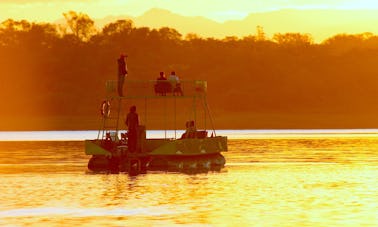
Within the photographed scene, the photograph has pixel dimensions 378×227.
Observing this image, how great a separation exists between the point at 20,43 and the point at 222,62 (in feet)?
115

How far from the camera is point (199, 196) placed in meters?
30.5

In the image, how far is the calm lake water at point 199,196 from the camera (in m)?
24.6

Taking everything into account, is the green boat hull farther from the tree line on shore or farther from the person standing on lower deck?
the tree line on shore

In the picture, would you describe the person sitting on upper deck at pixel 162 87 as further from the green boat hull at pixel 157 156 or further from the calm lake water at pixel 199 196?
the calm lake water at pixel 199 196

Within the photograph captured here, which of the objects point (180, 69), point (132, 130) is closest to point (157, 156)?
point (132, 130)

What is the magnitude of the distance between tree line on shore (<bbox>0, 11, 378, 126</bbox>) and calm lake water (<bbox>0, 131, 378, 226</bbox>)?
114 m

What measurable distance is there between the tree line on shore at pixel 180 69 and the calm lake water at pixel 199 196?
114 m

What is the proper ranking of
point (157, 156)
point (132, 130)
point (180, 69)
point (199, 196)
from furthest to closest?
point (180, 69) < point (157, 156) < point (132, 130) < point (199, 196)

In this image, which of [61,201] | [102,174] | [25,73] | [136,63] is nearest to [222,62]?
[136,63]

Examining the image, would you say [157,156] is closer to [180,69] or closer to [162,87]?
[162,87]

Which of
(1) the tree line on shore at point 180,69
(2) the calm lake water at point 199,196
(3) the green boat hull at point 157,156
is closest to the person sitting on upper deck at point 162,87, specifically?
(3) the green boat hull at point 157,156

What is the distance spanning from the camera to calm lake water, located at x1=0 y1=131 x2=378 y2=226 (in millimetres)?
24648

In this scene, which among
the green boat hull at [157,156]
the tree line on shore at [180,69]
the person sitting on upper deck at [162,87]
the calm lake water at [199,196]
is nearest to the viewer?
the calm lake water at [199,196]

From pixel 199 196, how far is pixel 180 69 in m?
153
